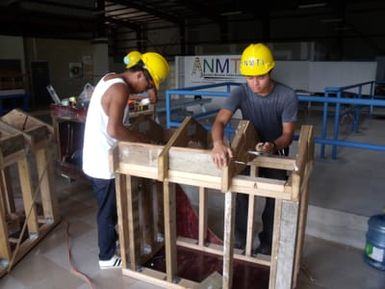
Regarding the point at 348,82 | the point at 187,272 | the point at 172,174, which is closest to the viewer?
the point at 172,174

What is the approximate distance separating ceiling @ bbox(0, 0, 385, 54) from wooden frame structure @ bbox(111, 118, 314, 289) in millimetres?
11119

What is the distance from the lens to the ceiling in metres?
11.9

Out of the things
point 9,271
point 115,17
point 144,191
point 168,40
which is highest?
point 115,17

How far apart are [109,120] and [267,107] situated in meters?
1.01

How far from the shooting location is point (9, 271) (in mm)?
2422

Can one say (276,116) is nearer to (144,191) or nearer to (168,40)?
(144,191)

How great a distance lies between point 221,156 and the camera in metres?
1.76

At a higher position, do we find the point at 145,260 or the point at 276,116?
the point at 276,116

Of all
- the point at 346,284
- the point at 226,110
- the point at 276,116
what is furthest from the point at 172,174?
the point at 346,284

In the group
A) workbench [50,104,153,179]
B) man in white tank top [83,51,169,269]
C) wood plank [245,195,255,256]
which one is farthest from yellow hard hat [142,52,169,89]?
workbench [50,104,153,179]

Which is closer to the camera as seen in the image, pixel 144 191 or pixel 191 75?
pixel 144 191

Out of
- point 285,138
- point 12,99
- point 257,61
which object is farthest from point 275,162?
point 12,99

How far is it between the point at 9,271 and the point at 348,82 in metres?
Result: 8.74

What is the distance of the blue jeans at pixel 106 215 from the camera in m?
2.32
